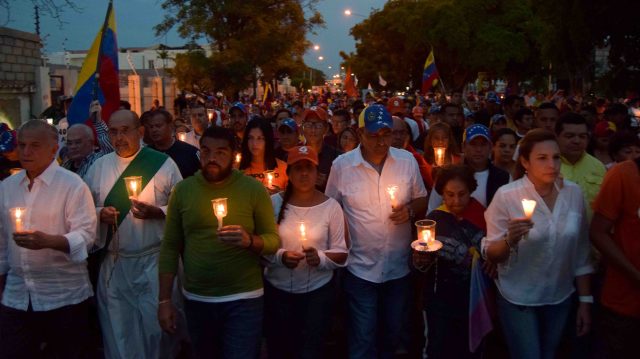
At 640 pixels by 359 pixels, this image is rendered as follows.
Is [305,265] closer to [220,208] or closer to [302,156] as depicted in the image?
[302,156]

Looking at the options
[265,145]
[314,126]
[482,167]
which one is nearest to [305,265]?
[482,167]

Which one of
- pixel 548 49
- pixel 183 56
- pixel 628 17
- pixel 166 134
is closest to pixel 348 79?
pixel 183 56

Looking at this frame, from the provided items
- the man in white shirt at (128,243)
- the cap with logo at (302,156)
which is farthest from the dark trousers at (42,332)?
the cap with logo at (302,156)

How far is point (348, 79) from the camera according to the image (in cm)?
2486

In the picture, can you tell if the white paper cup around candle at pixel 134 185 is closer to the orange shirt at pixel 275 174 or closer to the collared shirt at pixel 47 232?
the collared shirt at pixel 47 232

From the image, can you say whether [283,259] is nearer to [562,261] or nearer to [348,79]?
Result: [562,261]

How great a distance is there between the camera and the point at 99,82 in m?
6.86

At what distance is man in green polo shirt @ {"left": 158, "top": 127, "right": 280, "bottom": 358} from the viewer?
12.9ft

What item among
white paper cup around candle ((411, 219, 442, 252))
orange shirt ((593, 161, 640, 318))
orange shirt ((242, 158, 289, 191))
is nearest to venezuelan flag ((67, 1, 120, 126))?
orange shirt ((242, 158, 289, 191))

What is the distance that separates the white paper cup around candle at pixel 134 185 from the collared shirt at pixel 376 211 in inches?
60.4

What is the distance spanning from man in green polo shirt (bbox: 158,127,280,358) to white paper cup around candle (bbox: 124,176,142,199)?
52 centimetres

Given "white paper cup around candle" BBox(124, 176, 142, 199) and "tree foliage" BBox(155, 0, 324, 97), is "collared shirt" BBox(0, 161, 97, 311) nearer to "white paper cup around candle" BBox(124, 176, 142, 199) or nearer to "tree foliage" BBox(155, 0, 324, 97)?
"white paper cup around candle" BBox(124, 176, 142, 199)

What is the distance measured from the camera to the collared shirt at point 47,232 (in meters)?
4.18

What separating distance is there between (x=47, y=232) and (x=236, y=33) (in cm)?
2405
